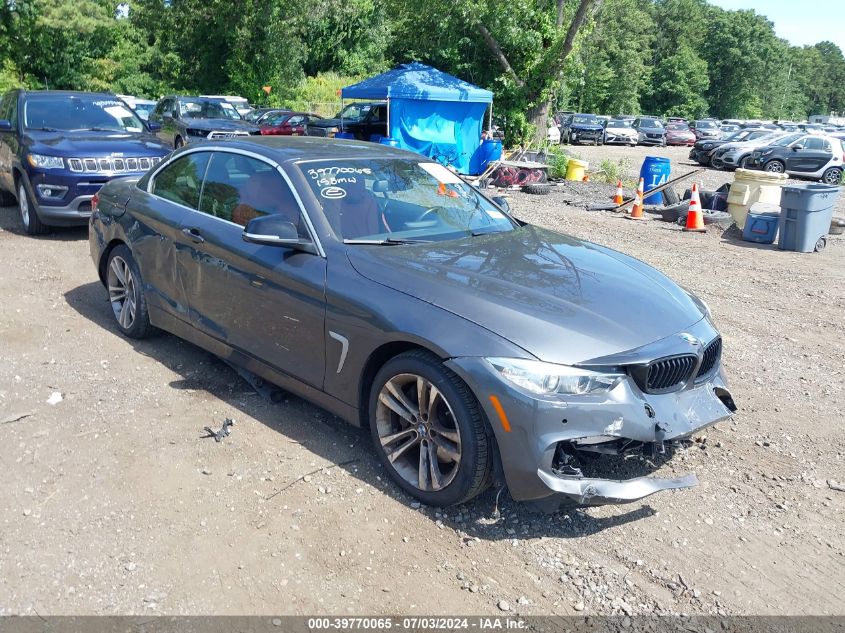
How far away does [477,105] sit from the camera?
71.1ft

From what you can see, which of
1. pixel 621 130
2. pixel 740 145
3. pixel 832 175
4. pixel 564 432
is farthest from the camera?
pixel 621 130

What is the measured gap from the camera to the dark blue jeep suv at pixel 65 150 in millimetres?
9078

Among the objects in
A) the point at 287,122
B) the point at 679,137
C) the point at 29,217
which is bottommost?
the point at 29,217

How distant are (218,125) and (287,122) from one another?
3.65 meters

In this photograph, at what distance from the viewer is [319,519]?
3627 mm

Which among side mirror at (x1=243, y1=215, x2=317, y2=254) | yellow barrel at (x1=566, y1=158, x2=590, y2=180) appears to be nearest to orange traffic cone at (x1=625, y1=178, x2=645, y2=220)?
yellow barrel at (x1=566, y1=158, x2=590, y2=180)

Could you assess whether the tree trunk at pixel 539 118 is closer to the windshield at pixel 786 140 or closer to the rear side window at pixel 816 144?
the windshield at pixel 786 140

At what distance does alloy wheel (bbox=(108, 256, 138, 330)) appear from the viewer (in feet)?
18.7

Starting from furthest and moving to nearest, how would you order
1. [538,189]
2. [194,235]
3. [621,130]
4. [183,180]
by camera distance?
[621,130]
[538,189]
[183,180]
[194,235]

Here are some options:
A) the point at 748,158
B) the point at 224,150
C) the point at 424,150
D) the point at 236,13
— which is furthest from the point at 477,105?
the point at 236,13

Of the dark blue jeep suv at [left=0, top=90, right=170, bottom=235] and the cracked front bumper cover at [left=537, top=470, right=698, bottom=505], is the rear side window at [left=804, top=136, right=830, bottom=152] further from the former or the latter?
the cracked front bumper cover at [left=537, top=470, right=698, bottom=505]

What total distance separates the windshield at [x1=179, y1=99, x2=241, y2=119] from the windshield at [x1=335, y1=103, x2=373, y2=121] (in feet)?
12.4

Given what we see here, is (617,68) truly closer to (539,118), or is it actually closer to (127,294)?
(539,118)

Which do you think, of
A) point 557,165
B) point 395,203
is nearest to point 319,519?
point 395,203
